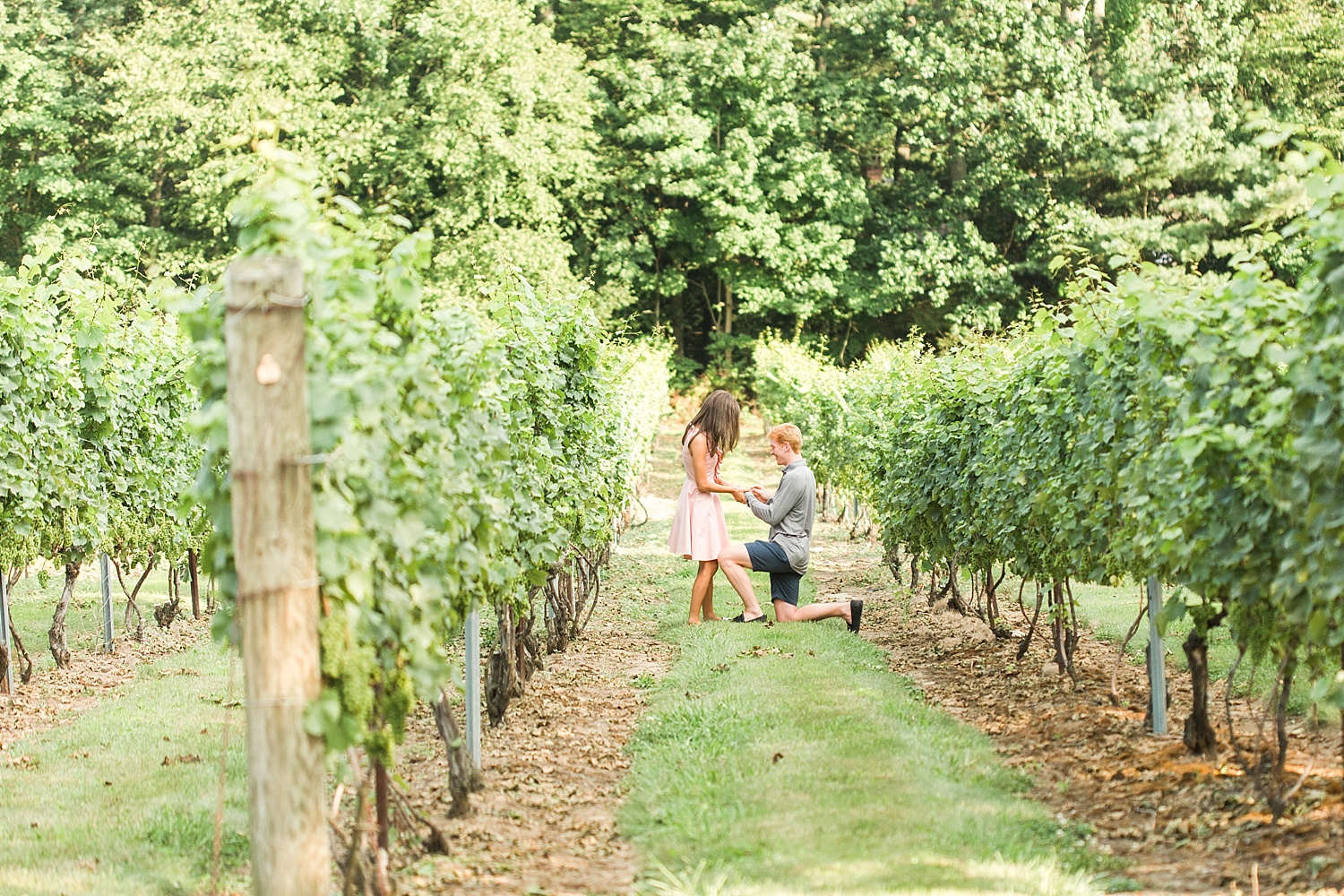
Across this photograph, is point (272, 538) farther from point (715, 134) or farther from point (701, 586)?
point (715, 134)

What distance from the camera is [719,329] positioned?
37.6 meters

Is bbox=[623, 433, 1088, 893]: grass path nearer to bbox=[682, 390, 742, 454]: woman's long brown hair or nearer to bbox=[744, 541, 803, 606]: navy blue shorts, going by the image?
bbox=[744, 541, 803, 606]: navy blue shorts

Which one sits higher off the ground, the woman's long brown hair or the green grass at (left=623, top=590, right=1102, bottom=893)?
the woman's long brown hair

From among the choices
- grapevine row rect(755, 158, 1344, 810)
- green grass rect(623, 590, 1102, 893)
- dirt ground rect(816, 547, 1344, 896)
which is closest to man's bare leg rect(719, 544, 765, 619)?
dirt ground rect(816, 547, 1344, 896)

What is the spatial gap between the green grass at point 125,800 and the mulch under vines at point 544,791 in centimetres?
78

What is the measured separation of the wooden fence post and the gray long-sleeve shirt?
20.1ft

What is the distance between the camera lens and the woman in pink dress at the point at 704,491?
8.88 meters

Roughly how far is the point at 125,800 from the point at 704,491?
4.66 meters

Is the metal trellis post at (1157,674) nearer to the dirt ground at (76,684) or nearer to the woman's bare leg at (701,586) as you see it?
the woman's bare leg at (701,586)

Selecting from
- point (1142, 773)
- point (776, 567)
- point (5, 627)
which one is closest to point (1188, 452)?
point (1142, 773)

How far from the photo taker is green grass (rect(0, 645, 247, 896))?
4328mm

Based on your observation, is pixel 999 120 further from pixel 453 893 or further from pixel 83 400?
pixel 453 893

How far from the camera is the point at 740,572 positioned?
9.08 m

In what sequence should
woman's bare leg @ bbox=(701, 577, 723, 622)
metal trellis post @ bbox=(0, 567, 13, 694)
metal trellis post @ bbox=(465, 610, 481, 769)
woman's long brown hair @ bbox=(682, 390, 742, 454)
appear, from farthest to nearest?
1. woman's bare leg @ bbox=(701, 577, 723, 622)
2. woman's long brown hair @ bbox=(682, 390, 742, 454)
3. metal trellis post @ bbox=(0, 567, 13, 694)
4. metal trellis post @ bbox=(465, 610, 481, 769)
